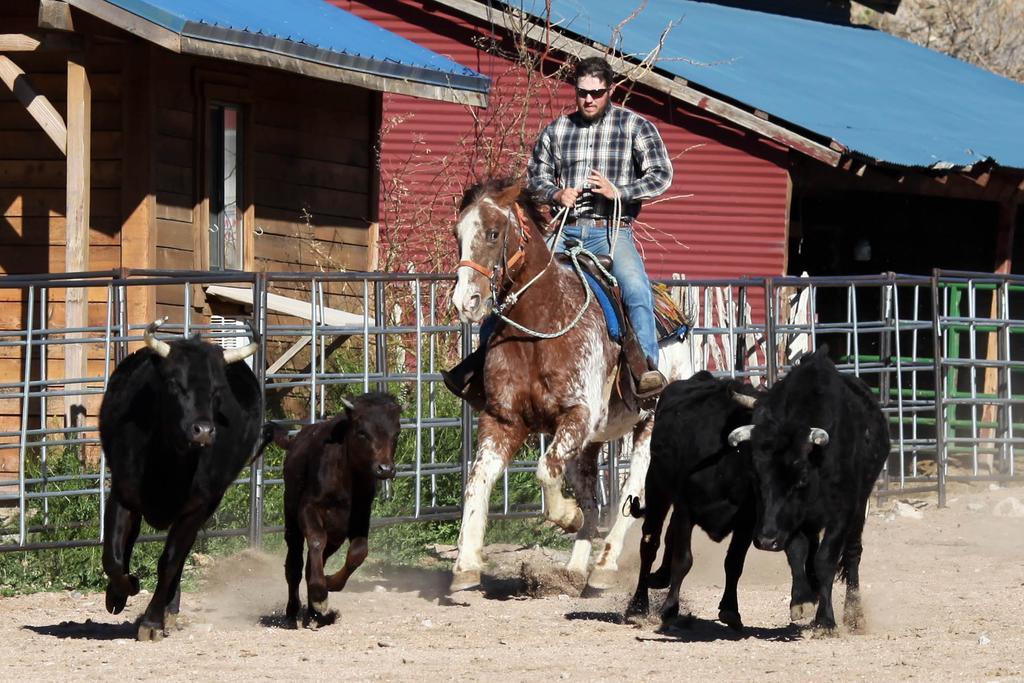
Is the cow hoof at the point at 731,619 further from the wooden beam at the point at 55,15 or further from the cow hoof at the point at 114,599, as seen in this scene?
the wooden beam at the point at 55,15

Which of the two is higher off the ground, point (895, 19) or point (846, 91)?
point (895, 19)

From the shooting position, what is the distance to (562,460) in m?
10.4

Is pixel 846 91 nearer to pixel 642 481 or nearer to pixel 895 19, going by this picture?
pixel 642 481

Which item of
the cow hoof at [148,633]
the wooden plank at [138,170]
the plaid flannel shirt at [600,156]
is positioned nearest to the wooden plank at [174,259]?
the wooden plank at [138,170]

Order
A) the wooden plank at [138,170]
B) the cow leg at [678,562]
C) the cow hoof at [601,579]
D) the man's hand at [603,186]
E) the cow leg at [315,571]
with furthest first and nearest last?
the wooden plank at [138,170], the man's hand at [603,186], the cow hoof at [601,579], the cow leg at [315,571], the cow leg at [678,562]

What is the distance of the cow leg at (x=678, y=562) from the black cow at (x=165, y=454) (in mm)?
2369

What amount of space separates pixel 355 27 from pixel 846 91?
33.7 ft

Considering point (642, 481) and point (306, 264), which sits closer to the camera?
point (642, 481)

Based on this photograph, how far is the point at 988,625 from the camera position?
9.32 metres

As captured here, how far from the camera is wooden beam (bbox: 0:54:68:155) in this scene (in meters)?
12.8

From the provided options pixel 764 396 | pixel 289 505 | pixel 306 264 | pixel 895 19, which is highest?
pixel 895 19

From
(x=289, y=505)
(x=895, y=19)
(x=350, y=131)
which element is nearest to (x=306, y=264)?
(x=350, y=131)

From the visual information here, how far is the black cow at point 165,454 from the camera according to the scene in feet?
29.3

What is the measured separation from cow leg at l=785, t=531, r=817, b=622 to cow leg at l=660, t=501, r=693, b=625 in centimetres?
71
